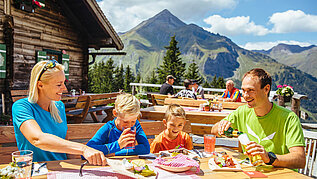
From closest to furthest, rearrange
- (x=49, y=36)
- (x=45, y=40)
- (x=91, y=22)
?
(x=45, y=40) → (x=49, y=36) → (x=91, y=22)

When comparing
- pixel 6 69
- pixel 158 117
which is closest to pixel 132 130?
pixel 158 117

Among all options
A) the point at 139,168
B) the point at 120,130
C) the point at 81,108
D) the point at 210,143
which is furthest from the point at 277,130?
the point at 81,108

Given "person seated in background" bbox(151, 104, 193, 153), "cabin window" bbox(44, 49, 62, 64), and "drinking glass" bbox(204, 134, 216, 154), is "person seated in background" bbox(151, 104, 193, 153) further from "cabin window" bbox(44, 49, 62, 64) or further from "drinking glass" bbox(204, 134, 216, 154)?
"cabin window" bbox(44, 49, 62, 64)

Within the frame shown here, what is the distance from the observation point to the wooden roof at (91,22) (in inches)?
310

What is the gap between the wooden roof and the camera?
788cm

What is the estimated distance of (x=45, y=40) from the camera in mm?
7621

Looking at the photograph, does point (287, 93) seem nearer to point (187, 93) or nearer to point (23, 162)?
point (187, 93)

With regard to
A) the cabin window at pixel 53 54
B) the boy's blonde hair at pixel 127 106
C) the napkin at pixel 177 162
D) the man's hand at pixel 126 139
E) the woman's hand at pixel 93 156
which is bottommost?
the napkin at pixel 177 162

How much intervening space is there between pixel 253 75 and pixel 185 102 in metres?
2.75

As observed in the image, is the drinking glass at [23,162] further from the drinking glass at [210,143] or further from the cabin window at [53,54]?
the cabin window at [53,54]

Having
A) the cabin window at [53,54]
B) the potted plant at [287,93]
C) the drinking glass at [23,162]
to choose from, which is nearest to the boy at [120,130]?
the drinking glass at [23,162]

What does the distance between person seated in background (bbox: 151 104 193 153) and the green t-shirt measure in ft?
2.01

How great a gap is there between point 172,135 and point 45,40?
701cm

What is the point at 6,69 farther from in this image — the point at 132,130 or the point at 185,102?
the point at 132,130
